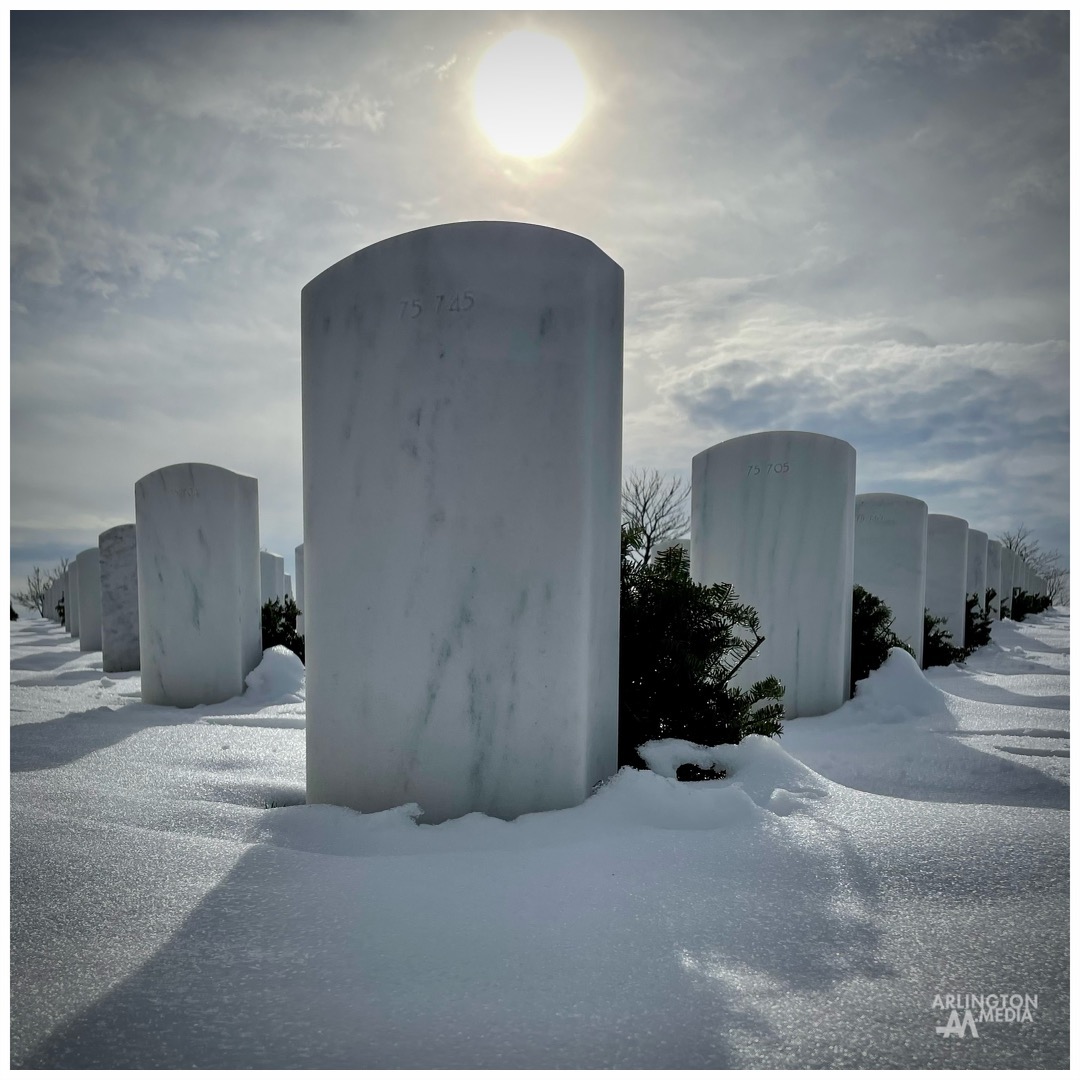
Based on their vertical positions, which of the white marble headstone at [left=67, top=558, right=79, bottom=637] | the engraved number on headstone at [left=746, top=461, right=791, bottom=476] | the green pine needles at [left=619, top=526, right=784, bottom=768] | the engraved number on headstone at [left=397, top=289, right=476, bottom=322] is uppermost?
the engraved number on headstone at [left=397, top=289, right=476, bottom=322]

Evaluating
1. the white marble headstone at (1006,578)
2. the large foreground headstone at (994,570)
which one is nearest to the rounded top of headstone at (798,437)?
the large foreground headstone at (994,570)

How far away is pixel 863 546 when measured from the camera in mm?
9422

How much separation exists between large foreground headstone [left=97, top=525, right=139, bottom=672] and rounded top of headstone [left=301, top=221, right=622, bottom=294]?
29.3ft

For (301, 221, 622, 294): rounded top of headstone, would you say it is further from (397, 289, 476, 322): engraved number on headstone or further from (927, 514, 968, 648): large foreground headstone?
(927, 514, 968, 648): large foreground headstone

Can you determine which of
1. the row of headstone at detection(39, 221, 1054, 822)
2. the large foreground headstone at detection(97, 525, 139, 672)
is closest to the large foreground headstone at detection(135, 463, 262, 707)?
the large foreground headstone at detection(97, 525, 139, 672)

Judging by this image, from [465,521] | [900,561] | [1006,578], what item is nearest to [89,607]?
[465,521]

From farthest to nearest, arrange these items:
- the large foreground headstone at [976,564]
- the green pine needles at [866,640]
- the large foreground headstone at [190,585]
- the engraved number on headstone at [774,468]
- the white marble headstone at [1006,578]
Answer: the white marble headstone at [1006,578] → the large foreground headstone at [976,564] → the green pine needles at [866,640] → the large foreground headstone at [190,585] → the engraved number on headstone at [774,468]

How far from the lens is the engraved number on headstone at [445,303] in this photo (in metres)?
2.84

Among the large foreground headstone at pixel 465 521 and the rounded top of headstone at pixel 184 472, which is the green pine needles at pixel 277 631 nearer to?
the rounded top of headstone at pixel 184 472

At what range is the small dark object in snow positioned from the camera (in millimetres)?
3412

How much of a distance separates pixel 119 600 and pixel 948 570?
12844mm

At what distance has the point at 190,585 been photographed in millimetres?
7004

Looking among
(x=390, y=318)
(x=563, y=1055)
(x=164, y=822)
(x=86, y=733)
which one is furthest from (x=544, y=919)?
(x=86, y=733)

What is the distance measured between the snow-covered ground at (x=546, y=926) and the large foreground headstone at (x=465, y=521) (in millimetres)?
266
